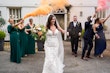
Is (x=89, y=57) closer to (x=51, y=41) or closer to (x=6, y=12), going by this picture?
Answer: (x=51, y=41)

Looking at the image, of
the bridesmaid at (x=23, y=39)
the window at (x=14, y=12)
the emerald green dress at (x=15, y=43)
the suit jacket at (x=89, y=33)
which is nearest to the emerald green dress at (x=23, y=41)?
the bridesmaid at (x=23, y=39)

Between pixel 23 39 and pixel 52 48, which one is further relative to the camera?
pixel 23 39

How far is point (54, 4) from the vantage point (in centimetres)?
1038

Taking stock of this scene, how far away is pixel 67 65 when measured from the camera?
37.5ft

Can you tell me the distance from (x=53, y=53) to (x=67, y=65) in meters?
2.42

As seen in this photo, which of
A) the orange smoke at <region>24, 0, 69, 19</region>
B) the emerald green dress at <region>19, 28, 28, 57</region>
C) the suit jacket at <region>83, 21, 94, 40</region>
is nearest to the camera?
the orange smoke at <region>24, 0, 69, 19</region>

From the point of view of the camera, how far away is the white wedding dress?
29.7ft

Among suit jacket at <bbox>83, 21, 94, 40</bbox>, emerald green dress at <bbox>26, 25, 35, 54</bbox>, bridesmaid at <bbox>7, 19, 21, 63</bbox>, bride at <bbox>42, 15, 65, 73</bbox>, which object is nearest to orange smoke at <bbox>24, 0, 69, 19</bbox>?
bride at <bbox>42, 15, 65, 73</bbox>

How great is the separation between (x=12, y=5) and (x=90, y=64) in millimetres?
11004

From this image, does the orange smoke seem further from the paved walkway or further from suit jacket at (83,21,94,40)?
suit jacket at (83,21,94,40)

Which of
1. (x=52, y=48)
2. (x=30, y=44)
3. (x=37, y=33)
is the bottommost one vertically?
(x=30, y=44)

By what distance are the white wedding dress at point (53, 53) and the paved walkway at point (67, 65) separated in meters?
1.16

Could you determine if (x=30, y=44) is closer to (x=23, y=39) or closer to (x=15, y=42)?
(x=23, y=39)

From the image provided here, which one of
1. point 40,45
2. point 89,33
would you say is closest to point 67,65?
point 89,33
